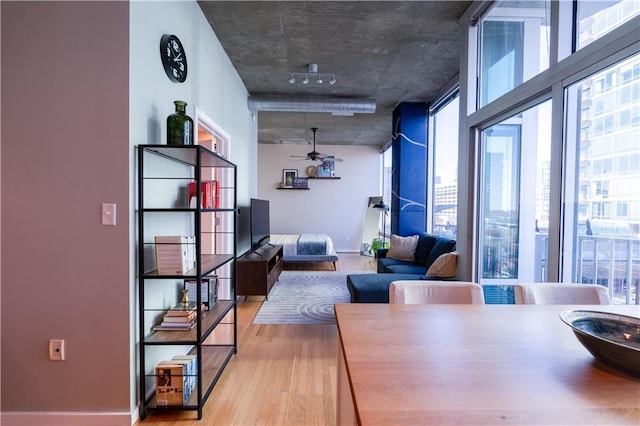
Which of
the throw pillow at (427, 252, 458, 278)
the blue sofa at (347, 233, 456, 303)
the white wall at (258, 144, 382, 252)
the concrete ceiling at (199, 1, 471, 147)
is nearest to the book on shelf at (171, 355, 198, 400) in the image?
the blue sofa at (347, 233, 456, 303)

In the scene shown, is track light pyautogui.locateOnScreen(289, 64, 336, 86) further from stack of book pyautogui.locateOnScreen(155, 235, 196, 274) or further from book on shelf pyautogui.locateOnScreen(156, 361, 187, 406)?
book on shelf pyautogui.locateOnScreen(156, 361, 187, 406)

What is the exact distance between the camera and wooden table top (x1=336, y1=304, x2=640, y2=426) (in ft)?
2.16

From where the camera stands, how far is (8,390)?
70.2 inches

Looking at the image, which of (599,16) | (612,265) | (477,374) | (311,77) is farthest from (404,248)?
(477,374)

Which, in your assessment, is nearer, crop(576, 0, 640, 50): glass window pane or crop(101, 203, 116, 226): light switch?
crop(576, 0, 640, 50): glass window pane

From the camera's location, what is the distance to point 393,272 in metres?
4.21

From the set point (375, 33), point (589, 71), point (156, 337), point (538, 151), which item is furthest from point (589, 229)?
point (156, 337)

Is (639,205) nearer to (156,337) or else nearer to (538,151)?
(538,151)

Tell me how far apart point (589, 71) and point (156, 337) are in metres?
3.03

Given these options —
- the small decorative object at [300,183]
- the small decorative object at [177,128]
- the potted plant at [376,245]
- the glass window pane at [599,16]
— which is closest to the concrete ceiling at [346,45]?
the glass window pane at [599,16]

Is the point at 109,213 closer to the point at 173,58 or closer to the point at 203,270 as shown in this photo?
the point at 203,270

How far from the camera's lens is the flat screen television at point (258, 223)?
456 centimetres

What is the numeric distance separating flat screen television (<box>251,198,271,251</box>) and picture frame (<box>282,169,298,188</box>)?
3219 mm

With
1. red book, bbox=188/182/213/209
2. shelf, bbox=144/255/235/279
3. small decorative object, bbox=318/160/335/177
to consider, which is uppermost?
small decorative object, bbox=318/160/335/177
